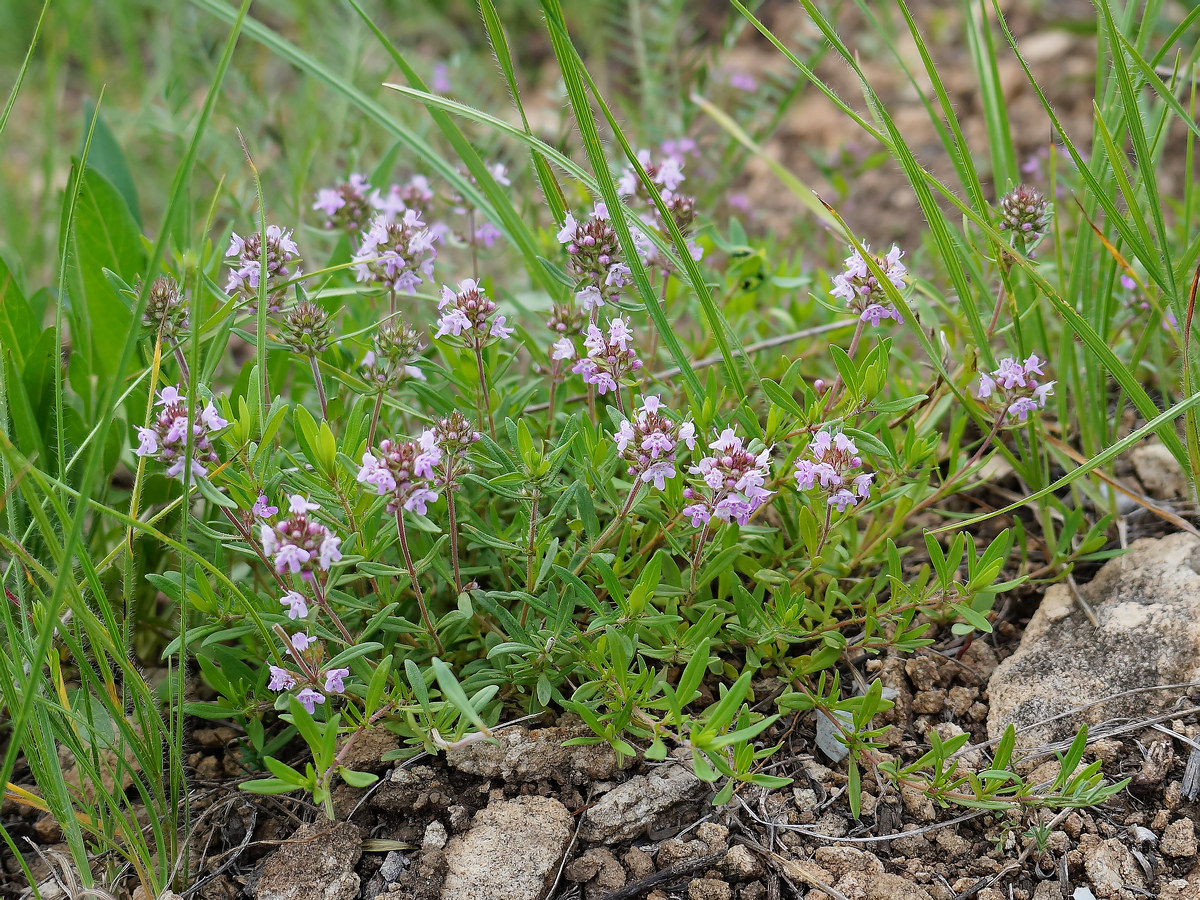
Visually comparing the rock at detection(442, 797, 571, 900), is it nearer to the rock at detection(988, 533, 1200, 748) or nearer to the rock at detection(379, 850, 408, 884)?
the rock at detection(379, 850, 408, 884)

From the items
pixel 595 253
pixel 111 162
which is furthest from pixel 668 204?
pixel 111 162

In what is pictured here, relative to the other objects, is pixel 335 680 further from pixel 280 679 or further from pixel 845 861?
pixel 845 861

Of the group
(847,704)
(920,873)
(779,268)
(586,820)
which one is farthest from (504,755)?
(779,268)

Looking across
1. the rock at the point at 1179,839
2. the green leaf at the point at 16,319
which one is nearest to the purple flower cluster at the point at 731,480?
the rock at the point at 1179,839

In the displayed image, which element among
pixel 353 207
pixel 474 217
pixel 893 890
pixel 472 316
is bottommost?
pixel 893 890

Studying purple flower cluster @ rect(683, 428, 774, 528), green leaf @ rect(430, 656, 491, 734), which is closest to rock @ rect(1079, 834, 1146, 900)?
purple flower cluster @ rect(683, 428, 774, 528)

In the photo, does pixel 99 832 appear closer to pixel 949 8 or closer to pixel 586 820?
pixel 586 820
